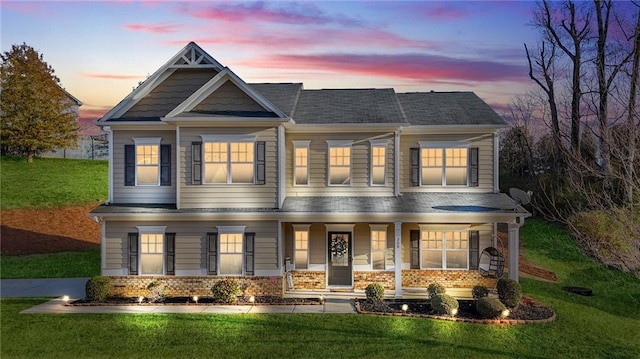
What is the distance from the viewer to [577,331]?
13461 mm

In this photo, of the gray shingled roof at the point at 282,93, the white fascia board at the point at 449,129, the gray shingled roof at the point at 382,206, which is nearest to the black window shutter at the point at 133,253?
the gray shingled roof at the point at 382,206

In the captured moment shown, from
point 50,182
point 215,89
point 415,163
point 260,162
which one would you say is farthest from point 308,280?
point 50,182

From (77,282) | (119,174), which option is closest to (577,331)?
(119,174)

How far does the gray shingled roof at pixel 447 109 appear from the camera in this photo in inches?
744

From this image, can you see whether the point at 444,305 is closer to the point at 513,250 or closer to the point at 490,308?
the point at 490,308

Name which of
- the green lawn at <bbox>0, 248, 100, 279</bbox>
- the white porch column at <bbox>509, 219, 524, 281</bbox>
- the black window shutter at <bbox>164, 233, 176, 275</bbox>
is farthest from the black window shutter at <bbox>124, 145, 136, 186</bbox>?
the white porch column at <bbox>509, 219, 524, 281</bbox>

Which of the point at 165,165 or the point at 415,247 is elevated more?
the point at 165,165

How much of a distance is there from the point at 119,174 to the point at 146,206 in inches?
66.2

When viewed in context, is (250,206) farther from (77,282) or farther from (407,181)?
(77,282)

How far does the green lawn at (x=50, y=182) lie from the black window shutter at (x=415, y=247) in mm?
26087

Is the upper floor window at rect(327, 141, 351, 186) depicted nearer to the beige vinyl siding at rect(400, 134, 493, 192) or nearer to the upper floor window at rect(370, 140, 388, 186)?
the upper floor window at rect(370, 140, 388, 186)

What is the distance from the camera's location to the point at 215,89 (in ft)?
55.6

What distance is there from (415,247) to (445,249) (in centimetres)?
111

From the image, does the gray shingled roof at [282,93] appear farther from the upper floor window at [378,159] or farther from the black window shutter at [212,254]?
the black window shutter at [212,254]
